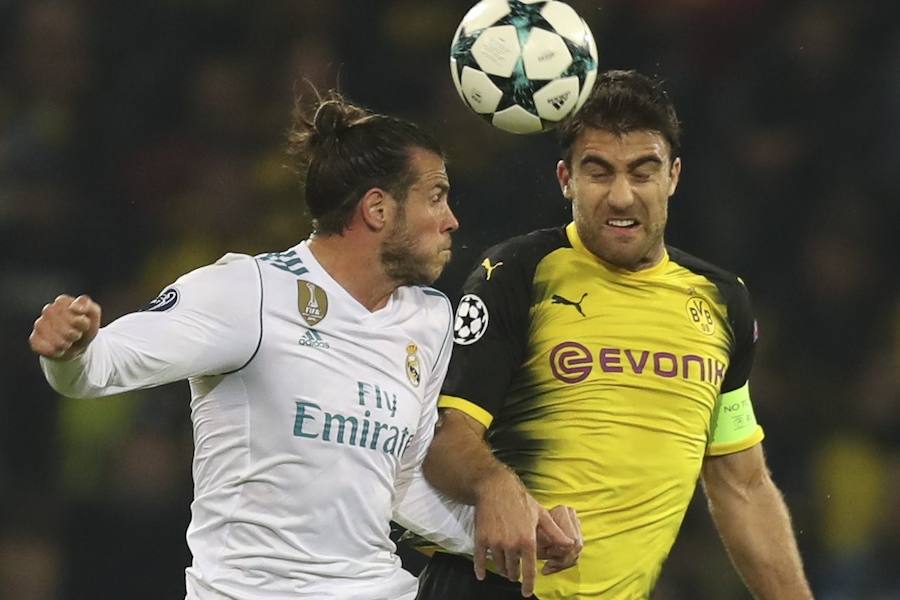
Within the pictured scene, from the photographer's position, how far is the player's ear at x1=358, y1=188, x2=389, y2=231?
3857 millimetres

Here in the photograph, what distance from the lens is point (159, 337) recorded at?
3.39 m

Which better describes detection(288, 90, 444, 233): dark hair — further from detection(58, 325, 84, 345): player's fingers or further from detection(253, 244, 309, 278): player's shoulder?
detection(58, 325, 84, 345): player's fingers

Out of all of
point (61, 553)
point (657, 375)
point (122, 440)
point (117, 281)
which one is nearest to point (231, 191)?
point (117, 281)

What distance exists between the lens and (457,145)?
7863 millimetres

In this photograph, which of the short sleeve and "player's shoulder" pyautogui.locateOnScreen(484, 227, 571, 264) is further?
"player's shoulder" pyautogui.locateOnScreen(484, 227, 571, 264)

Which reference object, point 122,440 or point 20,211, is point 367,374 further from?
point 20,211

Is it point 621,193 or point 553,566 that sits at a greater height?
point 621,193

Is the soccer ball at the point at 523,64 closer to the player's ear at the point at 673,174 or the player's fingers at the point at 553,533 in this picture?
the player's ear at the point at 673,174

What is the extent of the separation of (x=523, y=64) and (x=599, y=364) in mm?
828

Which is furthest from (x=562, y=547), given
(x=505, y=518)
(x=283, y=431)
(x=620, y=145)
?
(x=620, y=145)

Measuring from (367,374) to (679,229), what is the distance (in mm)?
4099

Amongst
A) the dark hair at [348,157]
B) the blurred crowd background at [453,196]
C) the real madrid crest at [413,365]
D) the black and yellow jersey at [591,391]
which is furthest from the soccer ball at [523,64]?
the blurred crowd background at [453,196]

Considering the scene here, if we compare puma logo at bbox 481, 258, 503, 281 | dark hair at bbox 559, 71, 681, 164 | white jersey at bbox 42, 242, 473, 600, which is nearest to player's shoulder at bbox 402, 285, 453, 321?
puma logo at bbox 481, 258, 503, 281

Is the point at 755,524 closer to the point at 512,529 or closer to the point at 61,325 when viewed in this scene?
the point at 512,529
